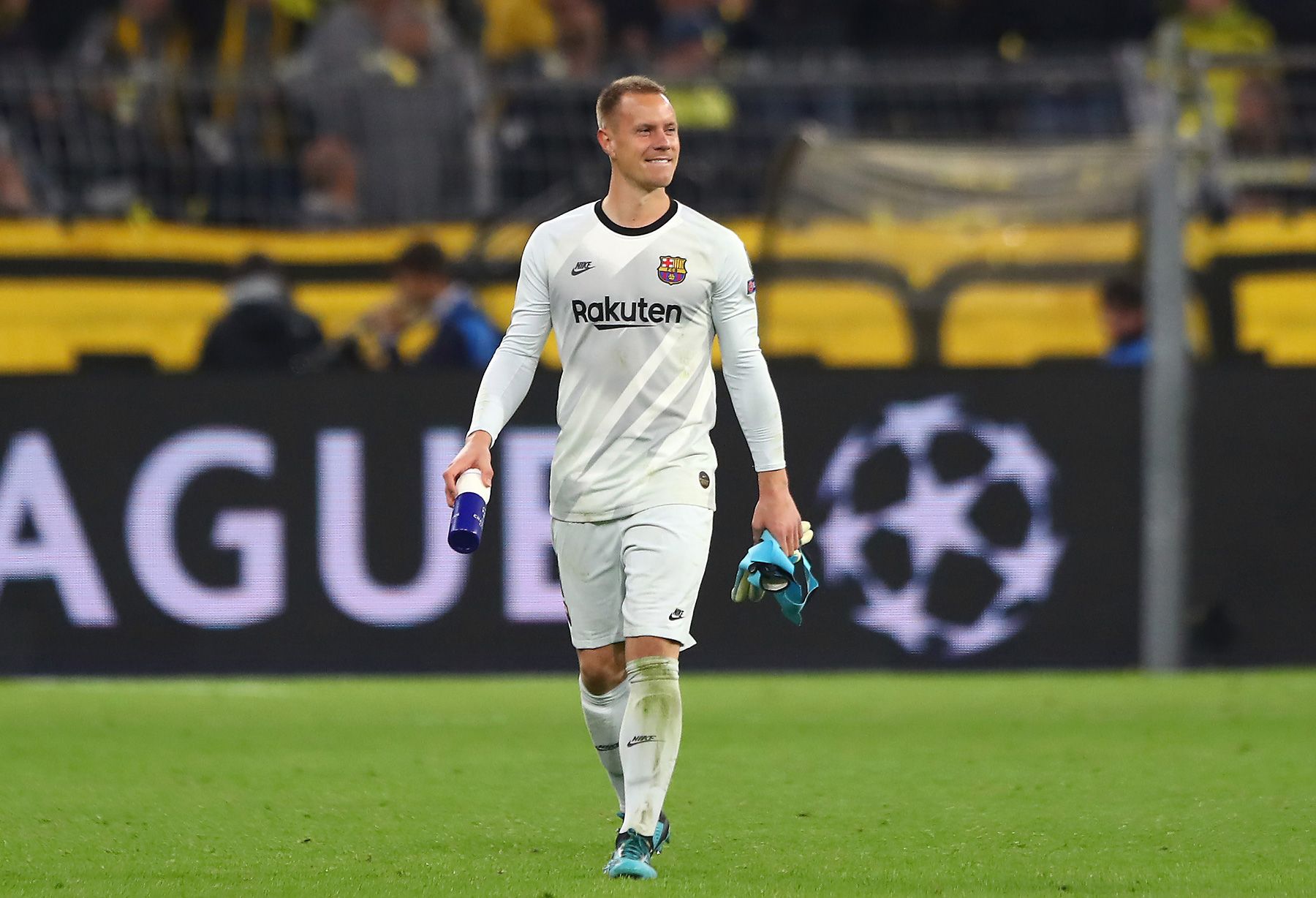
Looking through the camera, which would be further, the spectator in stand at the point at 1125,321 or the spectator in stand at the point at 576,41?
the spectator in stand at the point at 576,41

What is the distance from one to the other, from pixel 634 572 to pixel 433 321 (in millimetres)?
6601

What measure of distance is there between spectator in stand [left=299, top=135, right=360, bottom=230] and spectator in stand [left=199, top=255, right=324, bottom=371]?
0.68 m

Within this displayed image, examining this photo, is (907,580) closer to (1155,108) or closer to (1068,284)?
(1068,284)

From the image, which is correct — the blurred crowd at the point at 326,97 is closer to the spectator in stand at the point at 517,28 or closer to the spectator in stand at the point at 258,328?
the spectator in stand at the point at 517,28

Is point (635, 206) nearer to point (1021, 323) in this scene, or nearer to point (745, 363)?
point (745, 363)

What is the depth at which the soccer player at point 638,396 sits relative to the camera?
623 cm

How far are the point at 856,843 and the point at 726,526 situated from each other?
5.20m

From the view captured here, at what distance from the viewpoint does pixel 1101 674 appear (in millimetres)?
11898

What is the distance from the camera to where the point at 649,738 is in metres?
6.14

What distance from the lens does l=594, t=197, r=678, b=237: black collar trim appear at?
6348mm

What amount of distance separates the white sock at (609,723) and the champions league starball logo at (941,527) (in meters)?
5.24

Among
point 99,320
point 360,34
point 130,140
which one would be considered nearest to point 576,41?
point 360,34

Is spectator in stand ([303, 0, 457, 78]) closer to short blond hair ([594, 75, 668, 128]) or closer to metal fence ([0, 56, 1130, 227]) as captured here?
metal fence ([0, 56, 1130, 227])

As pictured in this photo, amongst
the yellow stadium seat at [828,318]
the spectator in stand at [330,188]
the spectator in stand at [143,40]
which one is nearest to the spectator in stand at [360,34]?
the spectator in stand at [143,40]
